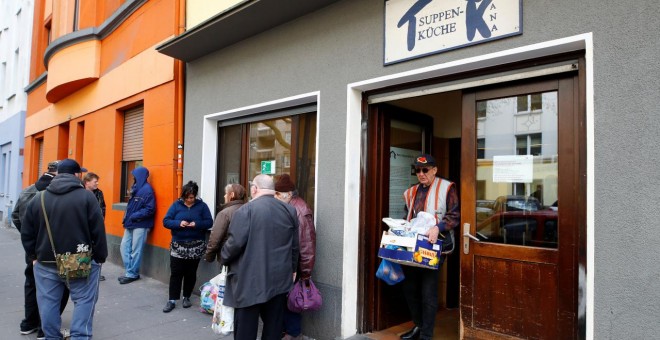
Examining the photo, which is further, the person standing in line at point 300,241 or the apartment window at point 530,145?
the person standing in line at point 300,241

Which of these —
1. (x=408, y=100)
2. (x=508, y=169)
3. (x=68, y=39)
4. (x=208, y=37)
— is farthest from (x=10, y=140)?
(x=508, y=169)

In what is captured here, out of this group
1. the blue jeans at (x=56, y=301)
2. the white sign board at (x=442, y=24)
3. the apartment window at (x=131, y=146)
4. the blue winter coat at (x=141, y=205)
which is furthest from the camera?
the apartment window at (x=131, y=146)

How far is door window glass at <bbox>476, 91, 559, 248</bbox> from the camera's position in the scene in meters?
3.25

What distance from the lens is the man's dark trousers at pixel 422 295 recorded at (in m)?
4.11

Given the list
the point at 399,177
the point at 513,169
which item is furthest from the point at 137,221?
the point at 513,169

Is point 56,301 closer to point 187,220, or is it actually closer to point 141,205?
point 187,220

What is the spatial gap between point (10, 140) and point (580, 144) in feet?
61.8

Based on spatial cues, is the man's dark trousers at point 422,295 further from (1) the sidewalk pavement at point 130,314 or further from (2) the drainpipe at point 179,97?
(2) the drainpipe at point 179,97

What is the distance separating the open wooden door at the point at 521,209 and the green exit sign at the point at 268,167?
8.90 feet

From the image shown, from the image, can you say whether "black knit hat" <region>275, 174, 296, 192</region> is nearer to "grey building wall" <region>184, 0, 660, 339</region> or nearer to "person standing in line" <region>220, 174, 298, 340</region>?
"grey building wall" <region>184, 0, 660, 339</region>

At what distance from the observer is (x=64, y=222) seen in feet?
12.3

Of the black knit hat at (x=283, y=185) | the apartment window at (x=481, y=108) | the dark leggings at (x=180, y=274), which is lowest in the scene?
the dark leggings at (x=180, y=274)

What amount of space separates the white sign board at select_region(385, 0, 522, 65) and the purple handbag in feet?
7.51

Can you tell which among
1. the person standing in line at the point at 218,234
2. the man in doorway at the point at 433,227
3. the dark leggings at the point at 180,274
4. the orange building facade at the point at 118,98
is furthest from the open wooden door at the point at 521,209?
the orange building facade at the point at 118,98
